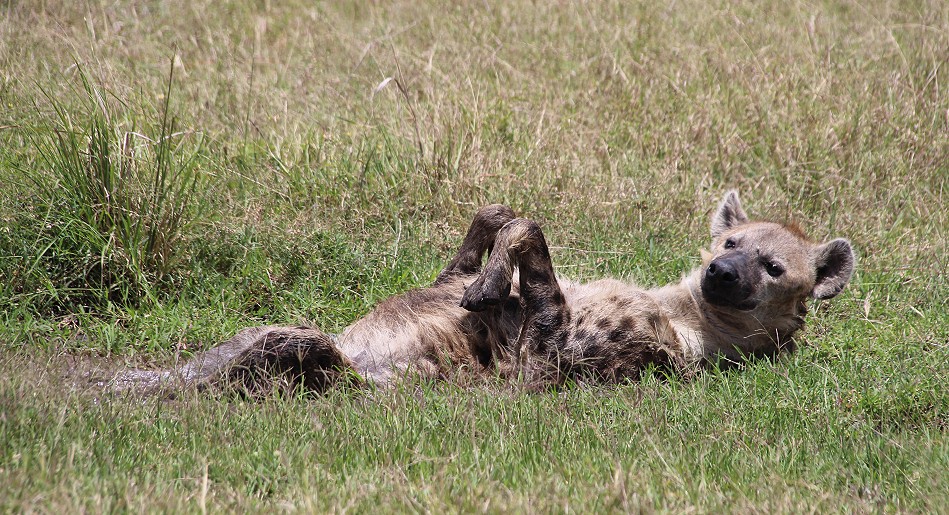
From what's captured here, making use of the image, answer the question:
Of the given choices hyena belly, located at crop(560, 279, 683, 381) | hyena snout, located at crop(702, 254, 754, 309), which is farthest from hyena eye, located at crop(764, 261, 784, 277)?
hyena belly, located at crop(560, 279, 683, 381)

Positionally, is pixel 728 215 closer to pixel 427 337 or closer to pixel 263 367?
pixel 427 337

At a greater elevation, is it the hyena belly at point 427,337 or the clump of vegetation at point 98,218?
the clump of vegetation at point 98,218

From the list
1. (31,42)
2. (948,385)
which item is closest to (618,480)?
(948,385)

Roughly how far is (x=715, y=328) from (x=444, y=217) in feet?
6.20

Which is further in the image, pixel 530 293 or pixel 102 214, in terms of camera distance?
pixel 102 214

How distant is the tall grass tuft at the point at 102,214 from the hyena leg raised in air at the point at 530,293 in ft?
5.51

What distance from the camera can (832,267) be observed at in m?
4.91

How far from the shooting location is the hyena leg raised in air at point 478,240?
498 centimetres

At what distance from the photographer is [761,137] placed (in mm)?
6879

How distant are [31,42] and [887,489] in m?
5.34

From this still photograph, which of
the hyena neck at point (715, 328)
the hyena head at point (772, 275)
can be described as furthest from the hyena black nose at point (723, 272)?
the hyena neck at point (715, 328)

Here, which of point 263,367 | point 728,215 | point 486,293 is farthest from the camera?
point 728,215

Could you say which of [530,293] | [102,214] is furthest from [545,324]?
[102,214]

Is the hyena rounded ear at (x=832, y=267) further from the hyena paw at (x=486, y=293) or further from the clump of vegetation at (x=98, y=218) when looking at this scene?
the clump of vegetation at (x=98, y=218)
